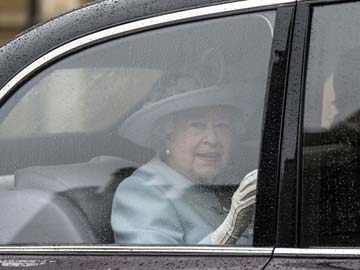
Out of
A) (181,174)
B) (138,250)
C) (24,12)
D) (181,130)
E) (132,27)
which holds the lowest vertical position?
(138,250)

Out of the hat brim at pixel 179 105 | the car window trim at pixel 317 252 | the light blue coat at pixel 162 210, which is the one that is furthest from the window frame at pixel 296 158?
the light blue coat at pixel 162 210

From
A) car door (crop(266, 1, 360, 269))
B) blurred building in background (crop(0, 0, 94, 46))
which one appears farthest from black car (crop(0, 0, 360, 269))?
blurred building in background (crop(0, 0, 94, 46))

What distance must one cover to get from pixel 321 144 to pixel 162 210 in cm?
43

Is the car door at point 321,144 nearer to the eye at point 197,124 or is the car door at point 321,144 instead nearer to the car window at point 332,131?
the car window at point 332,131

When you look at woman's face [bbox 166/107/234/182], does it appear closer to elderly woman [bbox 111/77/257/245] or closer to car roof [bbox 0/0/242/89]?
elderly woman [bbox 111/77/257/245]

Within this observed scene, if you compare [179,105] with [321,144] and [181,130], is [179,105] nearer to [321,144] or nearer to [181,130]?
[181,130]

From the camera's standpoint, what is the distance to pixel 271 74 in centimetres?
269

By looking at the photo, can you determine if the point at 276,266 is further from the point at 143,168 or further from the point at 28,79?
the point at 28,79

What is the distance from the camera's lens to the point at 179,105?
281 centimetres

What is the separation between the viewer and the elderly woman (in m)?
2.75

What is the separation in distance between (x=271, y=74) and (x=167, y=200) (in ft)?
1.31

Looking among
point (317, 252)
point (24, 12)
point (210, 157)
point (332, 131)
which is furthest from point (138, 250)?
point (24, 12)

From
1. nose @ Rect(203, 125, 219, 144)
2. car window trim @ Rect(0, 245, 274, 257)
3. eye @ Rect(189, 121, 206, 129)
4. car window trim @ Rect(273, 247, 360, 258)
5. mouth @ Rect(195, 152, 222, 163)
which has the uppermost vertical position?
eye @ Rect(189, 121, 206, 129)

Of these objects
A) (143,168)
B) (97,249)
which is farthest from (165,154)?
(97,249)
